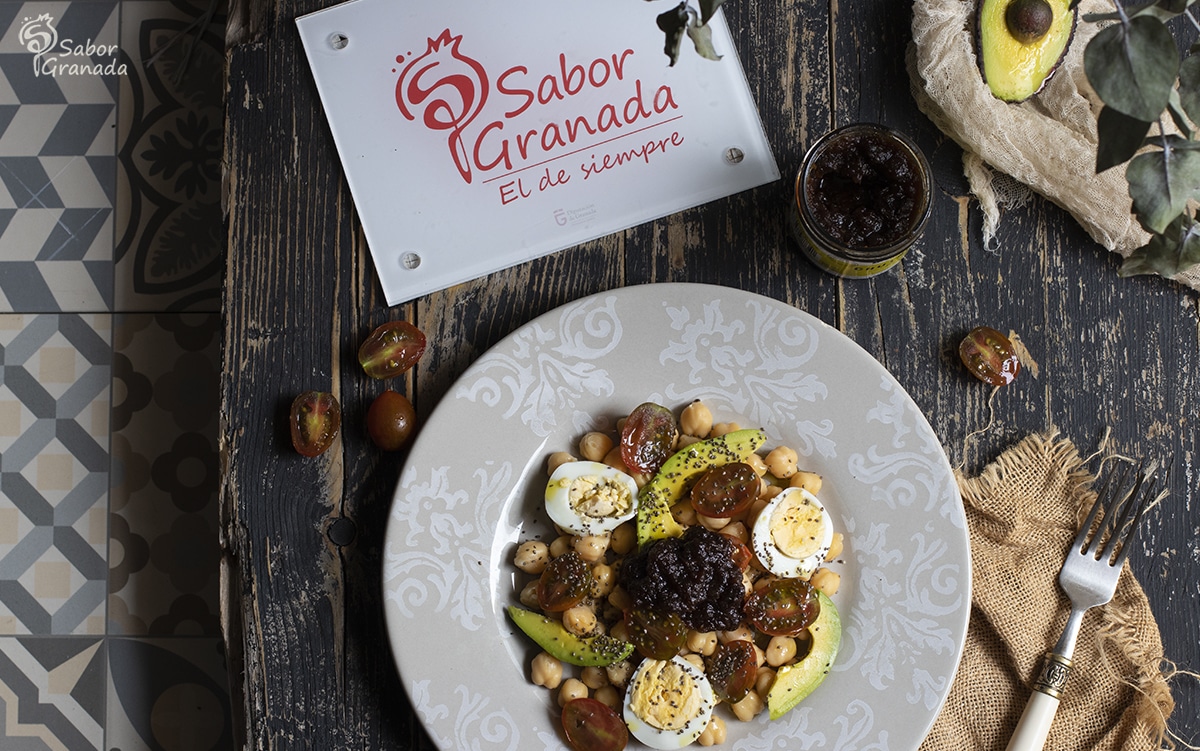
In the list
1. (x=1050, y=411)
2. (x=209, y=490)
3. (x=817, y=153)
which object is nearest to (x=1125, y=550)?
(x=1050, y=411)

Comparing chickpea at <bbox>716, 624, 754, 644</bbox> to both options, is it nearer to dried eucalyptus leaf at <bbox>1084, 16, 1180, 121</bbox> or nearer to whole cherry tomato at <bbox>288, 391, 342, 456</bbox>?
whole cherry tomato at <bbox>288, 391, 342, 456</bbox>

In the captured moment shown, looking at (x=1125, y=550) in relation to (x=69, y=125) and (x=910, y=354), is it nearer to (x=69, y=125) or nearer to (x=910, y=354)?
(x=910, y=354)

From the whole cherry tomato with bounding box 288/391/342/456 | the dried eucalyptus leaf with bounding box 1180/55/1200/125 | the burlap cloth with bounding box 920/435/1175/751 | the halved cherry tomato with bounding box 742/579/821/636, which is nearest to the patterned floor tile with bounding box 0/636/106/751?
the whole cherry tomato with bounding box 288/391/342/456

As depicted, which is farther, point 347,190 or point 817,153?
point 347,190

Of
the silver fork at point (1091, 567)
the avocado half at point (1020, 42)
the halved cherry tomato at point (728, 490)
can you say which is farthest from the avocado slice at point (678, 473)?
the avocado half at point (1020, 42)

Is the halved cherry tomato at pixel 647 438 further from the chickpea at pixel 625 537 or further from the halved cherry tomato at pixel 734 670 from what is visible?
the halved cherry tomato at pixel 734 670

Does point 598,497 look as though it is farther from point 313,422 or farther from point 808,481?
point 313,422
